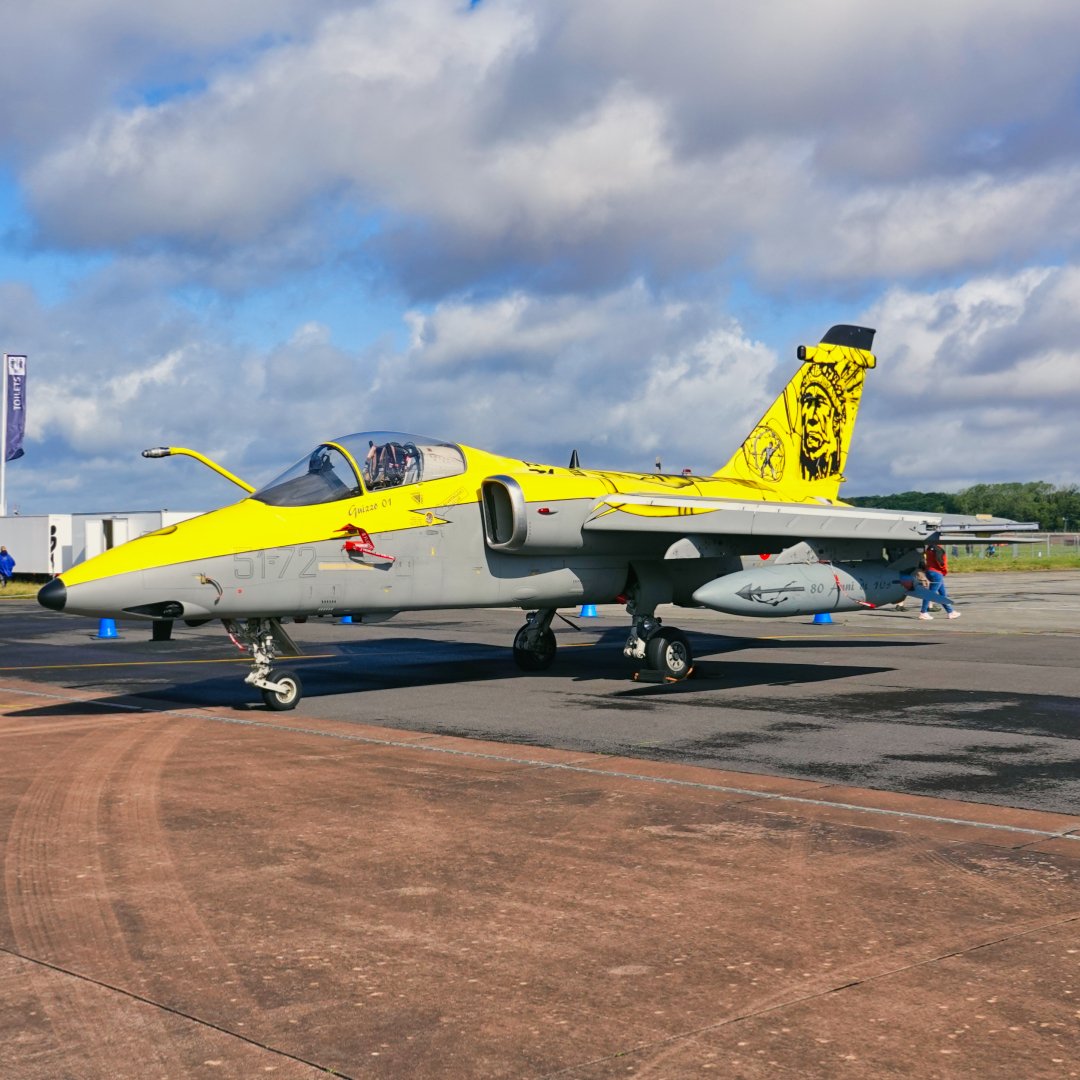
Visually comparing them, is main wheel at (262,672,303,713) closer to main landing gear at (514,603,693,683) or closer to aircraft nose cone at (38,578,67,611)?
aircraft nose cone at (38,578,67,611)

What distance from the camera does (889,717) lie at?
11.8 m

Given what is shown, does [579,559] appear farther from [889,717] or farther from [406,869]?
[406,869]

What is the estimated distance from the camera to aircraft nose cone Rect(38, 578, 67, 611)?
1072 centimetres

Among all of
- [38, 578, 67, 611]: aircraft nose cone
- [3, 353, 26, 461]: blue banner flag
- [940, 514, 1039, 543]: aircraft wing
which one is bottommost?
[38, 578, 67, 611]: aircraft nose cone

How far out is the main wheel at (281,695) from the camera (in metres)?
13.0

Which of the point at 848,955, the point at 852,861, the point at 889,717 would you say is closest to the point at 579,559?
the point at 889,717

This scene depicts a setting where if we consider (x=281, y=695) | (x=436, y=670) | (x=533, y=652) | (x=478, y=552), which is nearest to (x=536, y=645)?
(x=533, y=652)

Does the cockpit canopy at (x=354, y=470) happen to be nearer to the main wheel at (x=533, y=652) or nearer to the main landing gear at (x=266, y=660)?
the main landing gear at (x=266, y=660)

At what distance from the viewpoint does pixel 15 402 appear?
53.4 metres

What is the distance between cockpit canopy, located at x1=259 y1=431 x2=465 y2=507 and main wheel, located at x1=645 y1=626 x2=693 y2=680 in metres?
3.73

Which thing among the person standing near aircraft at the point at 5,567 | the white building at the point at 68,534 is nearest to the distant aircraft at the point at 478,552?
the white building at the point at 68,534

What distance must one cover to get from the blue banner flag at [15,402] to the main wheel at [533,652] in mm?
43710

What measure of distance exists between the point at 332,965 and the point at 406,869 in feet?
4.90

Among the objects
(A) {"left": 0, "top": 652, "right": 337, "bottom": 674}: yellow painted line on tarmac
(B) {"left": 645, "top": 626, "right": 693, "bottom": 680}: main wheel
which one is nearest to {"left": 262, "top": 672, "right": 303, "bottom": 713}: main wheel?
(B) {"left": 645, "top": 626, "right": 693, "bottom": 680}: main wheel
